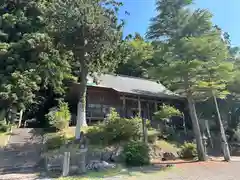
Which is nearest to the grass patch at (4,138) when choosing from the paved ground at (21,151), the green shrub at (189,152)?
the paved ground at (21,151)

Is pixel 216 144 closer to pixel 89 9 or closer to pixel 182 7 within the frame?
pixel 182 7

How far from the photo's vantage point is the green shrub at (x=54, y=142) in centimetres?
1340

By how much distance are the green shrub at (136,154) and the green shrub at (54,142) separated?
4032 mm

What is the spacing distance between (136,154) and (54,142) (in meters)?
5.22

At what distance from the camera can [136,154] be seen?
12.2 metres

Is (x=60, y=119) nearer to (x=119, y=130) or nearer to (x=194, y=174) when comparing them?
(x=119, y=130)

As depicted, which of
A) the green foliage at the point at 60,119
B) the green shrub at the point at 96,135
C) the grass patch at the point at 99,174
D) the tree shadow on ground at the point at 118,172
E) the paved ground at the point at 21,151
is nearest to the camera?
the grass patch at the point at 99,174

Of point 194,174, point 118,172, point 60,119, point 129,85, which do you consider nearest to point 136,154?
point 118,172

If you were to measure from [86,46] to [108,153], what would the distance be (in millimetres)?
7185

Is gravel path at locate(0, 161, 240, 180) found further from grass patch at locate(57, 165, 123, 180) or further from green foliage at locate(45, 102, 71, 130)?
green foliage at locate(45, 102, 71, 130)

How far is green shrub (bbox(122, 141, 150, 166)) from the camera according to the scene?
12.1m

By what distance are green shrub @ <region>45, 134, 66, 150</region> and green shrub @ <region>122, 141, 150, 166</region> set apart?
4032 mm

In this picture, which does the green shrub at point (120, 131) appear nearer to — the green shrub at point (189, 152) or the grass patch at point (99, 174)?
the grass patch at point (99, 174)

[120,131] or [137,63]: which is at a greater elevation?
[137,63]
